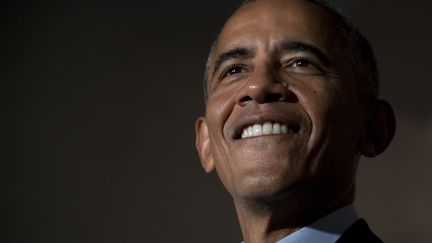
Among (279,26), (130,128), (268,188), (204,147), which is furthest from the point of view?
(130,128)

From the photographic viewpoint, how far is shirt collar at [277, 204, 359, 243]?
0.88 m

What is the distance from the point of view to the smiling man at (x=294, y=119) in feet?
2.82

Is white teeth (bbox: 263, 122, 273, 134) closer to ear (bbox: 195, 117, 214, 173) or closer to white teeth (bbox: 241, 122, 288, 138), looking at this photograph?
white teeth (bbox: 241, 122, 288, 138)

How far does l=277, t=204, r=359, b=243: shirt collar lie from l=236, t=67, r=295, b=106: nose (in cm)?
18

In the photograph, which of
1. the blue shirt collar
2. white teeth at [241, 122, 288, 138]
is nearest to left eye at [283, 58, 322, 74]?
white teeth at [241, 122, 288, 138]

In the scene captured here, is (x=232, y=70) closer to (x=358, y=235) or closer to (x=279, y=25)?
(x=279, y=25)

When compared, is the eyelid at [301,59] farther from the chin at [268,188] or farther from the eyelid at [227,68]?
the chin at [268,188]

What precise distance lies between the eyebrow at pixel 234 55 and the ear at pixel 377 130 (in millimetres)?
216

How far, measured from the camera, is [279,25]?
947 mm

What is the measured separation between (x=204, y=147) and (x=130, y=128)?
28.3 inches

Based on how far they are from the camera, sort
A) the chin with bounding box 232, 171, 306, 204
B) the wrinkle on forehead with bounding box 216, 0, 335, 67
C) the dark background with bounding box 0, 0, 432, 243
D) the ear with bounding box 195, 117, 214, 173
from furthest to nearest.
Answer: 1. the dark background with bounding box 0, 0, 432, 243
2. the ear with bounding box 195, 117, 214, 173
3. the wrinkle on forehead with bounding box 216, 0, 335, 67
4. the chin with bounding box 232, 171, 306, 204

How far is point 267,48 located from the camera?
927 millimetres

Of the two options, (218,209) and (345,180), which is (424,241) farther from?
(345,180)

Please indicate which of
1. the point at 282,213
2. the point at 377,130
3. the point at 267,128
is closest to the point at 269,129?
the point at 267,128
